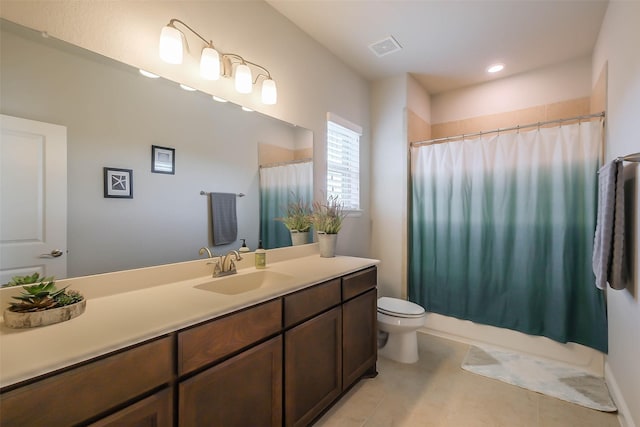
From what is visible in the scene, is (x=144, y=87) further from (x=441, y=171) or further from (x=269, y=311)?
(x=441, y=171)

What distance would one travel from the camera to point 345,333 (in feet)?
5.93

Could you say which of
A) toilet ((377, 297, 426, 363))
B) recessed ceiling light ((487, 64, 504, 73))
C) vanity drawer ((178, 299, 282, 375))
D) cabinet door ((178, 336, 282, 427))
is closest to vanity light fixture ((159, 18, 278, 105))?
vanity drawer ((178, 299, 282, 375))

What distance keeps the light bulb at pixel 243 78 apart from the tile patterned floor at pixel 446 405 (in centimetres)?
206

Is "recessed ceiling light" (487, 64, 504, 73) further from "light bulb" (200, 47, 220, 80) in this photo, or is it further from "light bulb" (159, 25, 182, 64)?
"light bulb" (159, 25, 182, 64)

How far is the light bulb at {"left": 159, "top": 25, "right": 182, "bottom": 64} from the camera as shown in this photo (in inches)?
53.7

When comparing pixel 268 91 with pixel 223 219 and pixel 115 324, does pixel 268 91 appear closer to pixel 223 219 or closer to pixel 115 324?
pixel 223 219

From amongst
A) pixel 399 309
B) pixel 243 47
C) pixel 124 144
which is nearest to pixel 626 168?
pixel 399 309

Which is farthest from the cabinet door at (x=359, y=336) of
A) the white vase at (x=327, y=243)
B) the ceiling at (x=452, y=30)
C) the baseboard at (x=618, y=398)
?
the ceiling at (x=452, y=30)

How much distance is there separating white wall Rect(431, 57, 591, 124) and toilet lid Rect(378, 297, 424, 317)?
227 centimetres

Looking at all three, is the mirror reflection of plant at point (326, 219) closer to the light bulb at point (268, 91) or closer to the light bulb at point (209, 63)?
the light bulb at point (268, 91)

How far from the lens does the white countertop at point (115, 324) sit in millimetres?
719

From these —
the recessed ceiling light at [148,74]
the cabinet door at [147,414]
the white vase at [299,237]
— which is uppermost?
the recessed ceiling light at [148,74]

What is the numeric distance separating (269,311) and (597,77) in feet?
10.4

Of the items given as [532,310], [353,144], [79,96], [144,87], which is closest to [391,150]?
[353,144]
